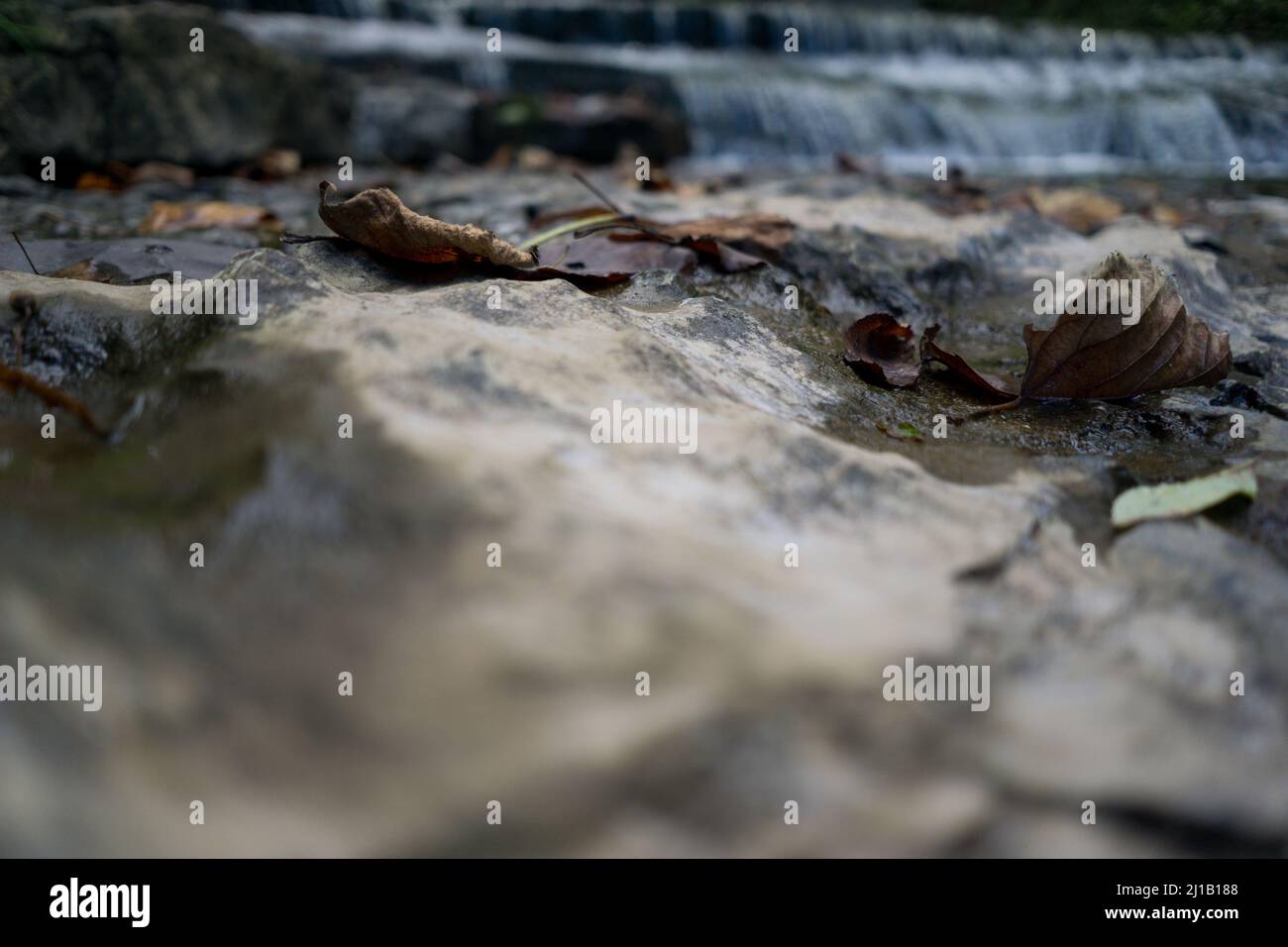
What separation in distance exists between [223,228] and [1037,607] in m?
2.51

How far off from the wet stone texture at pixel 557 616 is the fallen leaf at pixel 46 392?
0.02m

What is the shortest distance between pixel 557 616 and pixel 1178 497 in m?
0.70

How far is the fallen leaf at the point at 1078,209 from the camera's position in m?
3.24

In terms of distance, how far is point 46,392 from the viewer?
0.93 m

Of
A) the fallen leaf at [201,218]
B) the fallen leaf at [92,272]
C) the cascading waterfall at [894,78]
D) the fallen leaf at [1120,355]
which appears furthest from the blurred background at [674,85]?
the fallen leaf at [1120,355]

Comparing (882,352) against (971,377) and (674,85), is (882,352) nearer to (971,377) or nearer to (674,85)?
(971,377)

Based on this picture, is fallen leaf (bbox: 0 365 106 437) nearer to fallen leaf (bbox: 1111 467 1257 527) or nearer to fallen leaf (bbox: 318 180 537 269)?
fallen leaf (bbox: 318 180 537 269)

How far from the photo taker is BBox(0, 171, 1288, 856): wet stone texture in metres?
0.60

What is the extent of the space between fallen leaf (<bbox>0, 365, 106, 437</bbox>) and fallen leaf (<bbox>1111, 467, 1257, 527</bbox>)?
1.06 m

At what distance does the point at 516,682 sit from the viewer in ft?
2.09

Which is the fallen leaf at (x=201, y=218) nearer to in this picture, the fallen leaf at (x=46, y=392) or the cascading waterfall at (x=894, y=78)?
the fallen leaf at (x=46, y=392)

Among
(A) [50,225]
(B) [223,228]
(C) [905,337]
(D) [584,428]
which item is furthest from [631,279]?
(A) [50,225]

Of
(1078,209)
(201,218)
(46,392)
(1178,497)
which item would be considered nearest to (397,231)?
(46,392)
